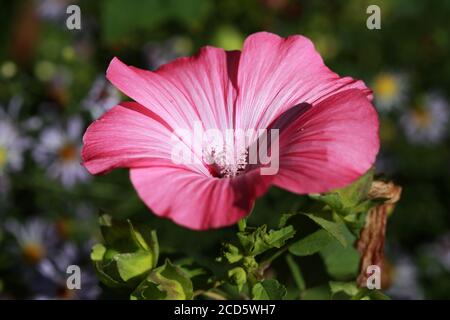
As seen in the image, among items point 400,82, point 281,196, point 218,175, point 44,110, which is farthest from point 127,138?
point 400,82

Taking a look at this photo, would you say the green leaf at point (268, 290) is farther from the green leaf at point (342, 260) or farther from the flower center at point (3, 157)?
the flower center at point (3, 157)

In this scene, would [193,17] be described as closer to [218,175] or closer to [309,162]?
[218,175]

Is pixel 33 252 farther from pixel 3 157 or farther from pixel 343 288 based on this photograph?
pixel 343 288

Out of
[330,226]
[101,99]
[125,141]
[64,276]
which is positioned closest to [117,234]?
[125,141]

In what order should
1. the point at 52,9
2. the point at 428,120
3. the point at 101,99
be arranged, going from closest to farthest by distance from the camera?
the point at 101,99
the point at 428,120
the point at 52,9

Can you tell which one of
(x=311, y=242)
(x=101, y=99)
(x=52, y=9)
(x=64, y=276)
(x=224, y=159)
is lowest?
(x=64, y=276)

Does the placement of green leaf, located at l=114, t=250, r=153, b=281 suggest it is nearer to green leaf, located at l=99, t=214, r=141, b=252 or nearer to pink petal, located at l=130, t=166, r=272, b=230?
green leaf, located at l=99, t=214, r=141, b=252

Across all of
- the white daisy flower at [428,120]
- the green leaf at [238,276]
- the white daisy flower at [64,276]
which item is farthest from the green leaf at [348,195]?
the white daisy flower at [428,120]

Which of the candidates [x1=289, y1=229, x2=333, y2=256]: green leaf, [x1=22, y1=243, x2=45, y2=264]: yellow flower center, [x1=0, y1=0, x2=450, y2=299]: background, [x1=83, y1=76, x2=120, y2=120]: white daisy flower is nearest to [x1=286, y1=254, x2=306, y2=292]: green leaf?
[x1=0, y1=0, x2=450, y2=299]: background
